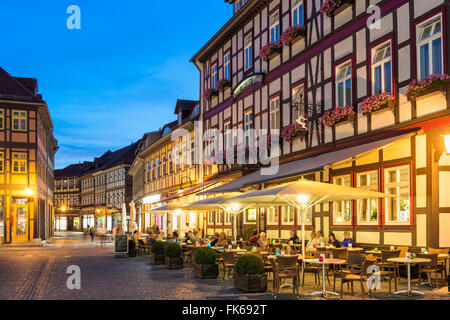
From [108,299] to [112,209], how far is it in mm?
70766

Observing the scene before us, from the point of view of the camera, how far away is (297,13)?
2097 centimetres

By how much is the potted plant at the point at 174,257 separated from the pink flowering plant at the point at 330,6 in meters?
9.57

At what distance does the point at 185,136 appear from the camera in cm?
3869

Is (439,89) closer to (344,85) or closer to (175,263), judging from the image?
(344,85)

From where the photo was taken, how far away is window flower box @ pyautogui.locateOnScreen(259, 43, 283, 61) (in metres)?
22.3

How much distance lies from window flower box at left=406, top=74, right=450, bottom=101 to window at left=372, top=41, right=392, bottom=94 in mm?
1522

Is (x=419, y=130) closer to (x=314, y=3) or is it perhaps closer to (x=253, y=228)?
(x=314, y=3)

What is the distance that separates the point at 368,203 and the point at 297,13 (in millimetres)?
8402

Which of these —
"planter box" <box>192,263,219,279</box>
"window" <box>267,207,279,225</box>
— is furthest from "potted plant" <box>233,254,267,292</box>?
"window" <box>267,207,279,225</box>

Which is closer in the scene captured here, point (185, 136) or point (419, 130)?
point (419, 130)

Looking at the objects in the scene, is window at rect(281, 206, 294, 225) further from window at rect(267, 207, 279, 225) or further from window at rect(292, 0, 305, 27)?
window at rect(292, 0, 305, 27)

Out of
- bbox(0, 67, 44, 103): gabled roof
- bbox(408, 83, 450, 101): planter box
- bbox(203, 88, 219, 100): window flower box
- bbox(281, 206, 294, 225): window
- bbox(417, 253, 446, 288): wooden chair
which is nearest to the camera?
bbox(417, 253, 446, 288): wooden chair

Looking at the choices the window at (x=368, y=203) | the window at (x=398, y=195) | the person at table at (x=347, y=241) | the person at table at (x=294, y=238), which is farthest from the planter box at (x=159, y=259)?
the window at (x=398, y=195)
